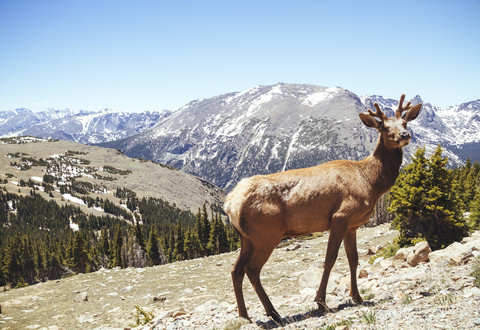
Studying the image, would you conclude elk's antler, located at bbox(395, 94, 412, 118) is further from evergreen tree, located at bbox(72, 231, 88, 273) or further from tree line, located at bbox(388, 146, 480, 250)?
evergreen tree, located at bbox(72, 231, 88, 273)

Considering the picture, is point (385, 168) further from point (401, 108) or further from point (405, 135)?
point (401, 108)

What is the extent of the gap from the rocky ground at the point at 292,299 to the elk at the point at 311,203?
1490 millimetres

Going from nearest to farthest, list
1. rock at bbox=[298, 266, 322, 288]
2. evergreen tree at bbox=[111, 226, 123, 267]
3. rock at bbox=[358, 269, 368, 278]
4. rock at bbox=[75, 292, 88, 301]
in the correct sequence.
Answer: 1. rock at bbox=[358, 269, 368, 278]
2. rock at bbox=[298, 266, 322, 288]
3. rock at bbox=[75, 292, 88, 301]
4. evergreen tree at bbox=[111, 226, 123, 267]

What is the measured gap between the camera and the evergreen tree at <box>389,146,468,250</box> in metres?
15.4

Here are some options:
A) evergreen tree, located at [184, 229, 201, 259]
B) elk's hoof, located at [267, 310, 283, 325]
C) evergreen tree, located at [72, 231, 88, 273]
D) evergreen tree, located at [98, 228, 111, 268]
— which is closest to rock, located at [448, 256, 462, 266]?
elk's hoof, located at [267, 310, 283, 325]

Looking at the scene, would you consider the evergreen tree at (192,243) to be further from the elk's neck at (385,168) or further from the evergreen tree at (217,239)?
the elk's neck at (385,168)

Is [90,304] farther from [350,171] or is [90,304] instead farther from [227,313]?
[350,171]

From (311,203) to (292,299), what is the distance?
5263 mm

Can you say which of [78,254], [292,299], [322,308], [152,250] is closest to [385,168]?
[322,308]

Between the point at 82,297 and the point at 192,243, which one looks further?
the point at 192,243

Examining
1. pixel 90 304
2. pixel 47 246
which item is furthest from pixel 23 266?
pixel 90 304

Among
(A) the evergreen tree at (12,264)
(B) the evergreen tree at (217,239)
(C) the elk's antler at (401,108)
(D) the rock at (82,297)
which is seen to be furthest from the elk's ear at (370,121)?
(A) the evergreen tree at (12,264)

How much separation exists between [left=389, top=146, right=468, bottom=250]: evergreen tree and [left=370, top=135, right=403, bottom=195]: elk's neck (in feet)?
32.5

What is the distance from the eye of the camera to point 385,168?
24.3 ft
